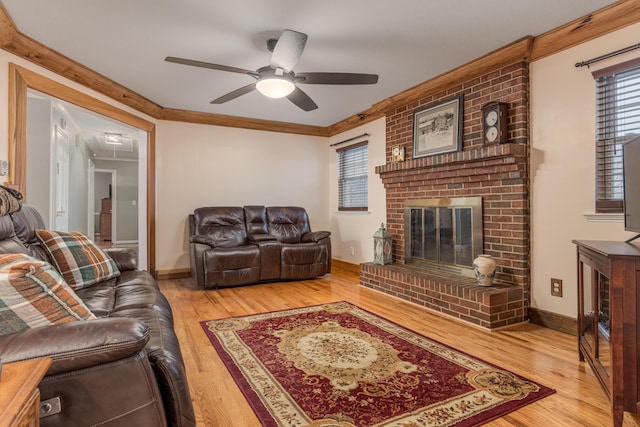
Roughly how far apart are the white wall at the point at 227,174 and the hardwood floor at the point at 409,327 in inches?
40.3

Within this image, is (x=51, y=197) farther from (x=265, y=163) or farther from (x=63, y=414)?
(x=63, y=414)

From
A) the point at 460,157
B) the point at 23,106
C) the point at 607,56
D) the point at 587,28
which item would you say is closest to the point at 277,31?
the point at 460,157

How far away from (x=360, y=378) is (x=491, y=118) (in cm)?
247

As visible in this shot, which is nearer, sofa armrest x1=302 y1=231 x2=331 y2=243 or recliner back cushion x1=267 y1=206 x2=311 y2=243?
sofa armrest x1=302 y1=231 x2=331 y2=243

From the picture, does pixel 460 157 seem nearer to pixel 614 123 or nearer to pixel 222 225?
pixel 614 123

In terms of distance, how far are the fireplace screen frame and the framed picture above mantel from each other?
0.53 m

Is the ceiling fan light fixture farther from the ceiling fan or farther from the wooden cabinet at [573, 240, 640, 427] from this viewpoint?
the wooden cabinet at [573, 240, 640, 427]

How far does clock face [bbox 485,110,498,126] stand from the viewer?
3004 millimetres

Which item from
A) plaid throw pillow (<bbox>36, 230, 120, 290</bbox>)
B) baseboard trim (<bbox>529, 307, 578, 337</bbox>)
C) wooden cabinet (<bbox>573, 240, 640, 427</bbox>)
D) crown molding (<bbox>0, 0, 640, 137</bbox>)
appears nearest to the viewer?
wooden cabinet (<bbox>573, 240, 640, 427</bbox>)

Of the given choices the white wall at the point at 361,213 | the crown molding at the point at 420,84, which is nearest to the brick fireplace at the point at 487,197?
the crown molding at the point at 420,84

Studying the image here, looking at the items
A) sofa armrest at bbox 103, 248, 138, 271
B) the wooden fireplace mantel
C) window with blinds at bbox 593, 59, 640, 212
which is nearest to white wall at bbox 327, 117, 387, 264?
the wooden fireplace mantel

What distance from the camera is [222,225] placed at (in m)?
4.71

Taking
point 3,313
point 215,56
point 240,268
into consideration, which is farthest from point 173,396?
point 240,268

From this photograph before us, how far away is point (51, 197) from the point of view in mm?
3805
